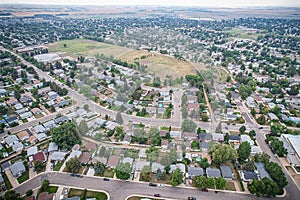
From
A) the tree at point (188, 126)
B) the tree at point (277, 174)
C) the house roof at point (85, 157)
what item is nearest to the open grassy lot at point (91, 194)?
the house roof at point (85, 157)

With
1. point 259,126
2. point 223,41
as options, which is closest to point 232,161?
point 259,126

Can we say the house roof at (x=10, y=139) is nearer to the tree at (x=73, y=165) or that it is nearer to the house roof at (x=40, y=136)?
the house roof at (x=40, y=136)

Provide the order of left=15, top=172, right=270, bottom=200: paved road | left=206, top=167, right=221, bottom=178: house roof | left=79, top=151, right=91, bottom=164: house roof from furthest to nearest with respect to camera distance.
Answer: left=79, top=151, right=91, bottom=164: house roof < left=206, top=167, right=221, bottom=178: house roof < left=15, top=172, right=270, bottom=200: paved road

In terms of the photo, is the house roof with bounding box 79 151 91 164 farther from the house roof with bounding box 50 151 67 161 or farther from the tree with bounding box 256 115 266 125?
the tree with bounding box 256 115 266 125

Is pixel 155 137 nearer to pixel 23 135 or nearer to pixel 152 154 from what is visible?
pixel 152 154

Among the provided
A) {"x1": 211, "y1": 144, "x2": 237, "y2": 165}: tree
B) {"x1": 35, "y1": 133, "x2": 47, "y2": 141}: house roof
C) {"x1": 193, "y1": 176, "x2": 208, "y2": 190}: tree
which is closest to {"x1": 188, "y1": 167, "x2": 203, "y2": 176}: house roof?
{"x1": 193, "y1": 176, "x2": 208, "y2": 190}: tree

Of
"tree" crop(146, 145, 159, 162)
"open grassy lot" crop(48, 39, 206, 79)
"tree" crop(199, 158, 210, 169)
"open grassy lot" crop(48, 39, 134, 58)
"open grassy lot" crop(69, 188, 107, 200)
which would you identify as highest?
"open grassy lot" crop(48, 39, 206, 79)

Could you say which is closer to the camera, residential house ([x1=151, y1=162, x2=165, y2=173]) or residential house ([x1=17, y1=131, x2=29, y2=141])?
residential house ([x1=151, y1=162, x2=165, y2=173])

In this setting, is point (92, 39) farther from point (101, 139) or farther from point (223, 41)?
point (101, 139)
